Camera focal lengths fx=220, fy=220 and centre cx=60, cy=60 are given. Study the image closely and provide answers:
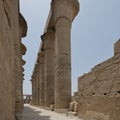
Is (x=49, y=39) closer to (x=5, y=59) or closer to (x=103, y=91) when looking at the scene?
(x=103, y=91)

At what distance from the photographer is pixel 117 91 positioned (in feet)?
18.2

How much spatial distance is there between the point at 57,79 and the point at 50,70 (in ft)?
14.1

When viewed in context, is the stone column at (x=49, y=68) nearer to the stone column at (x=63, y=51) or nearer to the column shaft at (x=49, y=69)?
the column shaft at (x=49, y=69)

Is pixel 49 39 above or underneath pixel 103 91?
above

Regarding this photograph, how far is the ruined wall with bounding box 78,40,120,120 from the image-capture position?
5.67 meters

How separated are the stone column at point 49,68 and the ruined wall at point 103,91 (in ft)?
29.9

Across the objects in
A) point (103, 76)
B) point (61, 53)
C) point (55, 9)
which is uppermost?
point (55, 9)

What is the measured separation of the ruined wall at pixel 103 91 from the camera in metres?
5.67

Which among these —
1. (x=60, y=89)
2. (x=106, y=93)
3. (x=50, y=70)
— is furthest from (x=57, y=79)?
(x=106, y=93)

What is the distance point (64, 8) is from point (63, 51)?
2831mm

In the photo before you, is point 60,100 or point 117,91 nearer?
point 117,91

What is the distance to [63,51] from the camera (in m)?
13.5

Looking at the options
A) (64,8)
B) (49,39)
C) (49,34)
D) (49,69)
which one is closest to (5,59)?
(64,8)

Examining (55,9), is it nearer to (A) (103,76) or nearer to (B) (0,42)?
(A) (103,76)
